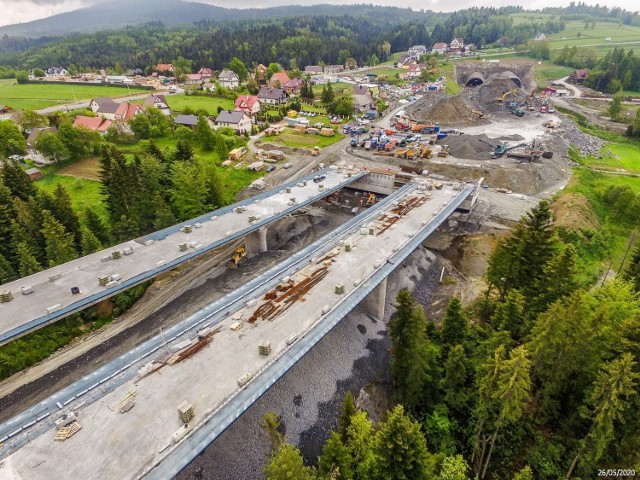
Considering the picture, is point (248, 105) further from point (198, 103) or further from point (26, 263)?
point (26, 263)

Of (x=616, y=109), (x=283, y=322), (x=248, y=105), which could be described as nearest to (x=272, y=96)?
(x=248, y=105)

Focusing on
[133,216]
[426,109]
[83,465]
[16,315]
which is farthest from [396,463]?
[426,109]

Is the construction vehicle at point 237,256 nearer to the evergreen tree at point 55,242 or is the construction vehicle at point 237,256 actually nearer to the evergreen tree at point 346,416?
the evergreen tree at point 55,242

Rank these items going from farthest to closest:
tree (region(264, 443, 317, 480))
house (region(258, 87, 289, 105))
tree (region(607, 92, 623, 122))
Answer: house (region(258, 87, 289, 105)) < tree (region(607, 92, 623, 122)) < tree (region(264, 443, 317, 480))

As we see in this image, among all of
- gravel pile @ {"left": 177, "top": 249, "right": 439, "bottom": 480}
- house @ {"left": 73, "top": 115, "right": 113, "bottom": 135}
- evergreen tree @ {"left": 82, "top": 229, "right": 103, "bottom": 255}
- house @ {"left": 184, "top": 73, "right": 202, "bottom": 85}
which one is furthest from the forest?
house @ {"left": 184, "top": 73, "right": 202, "bottom": 85}

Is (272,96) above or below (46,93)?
above

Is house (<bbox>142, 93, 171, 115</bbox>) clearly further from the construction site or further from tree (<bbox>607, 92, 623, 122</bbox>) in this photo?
tree (<bbox>607, 92, 623, 122</bbox>)
